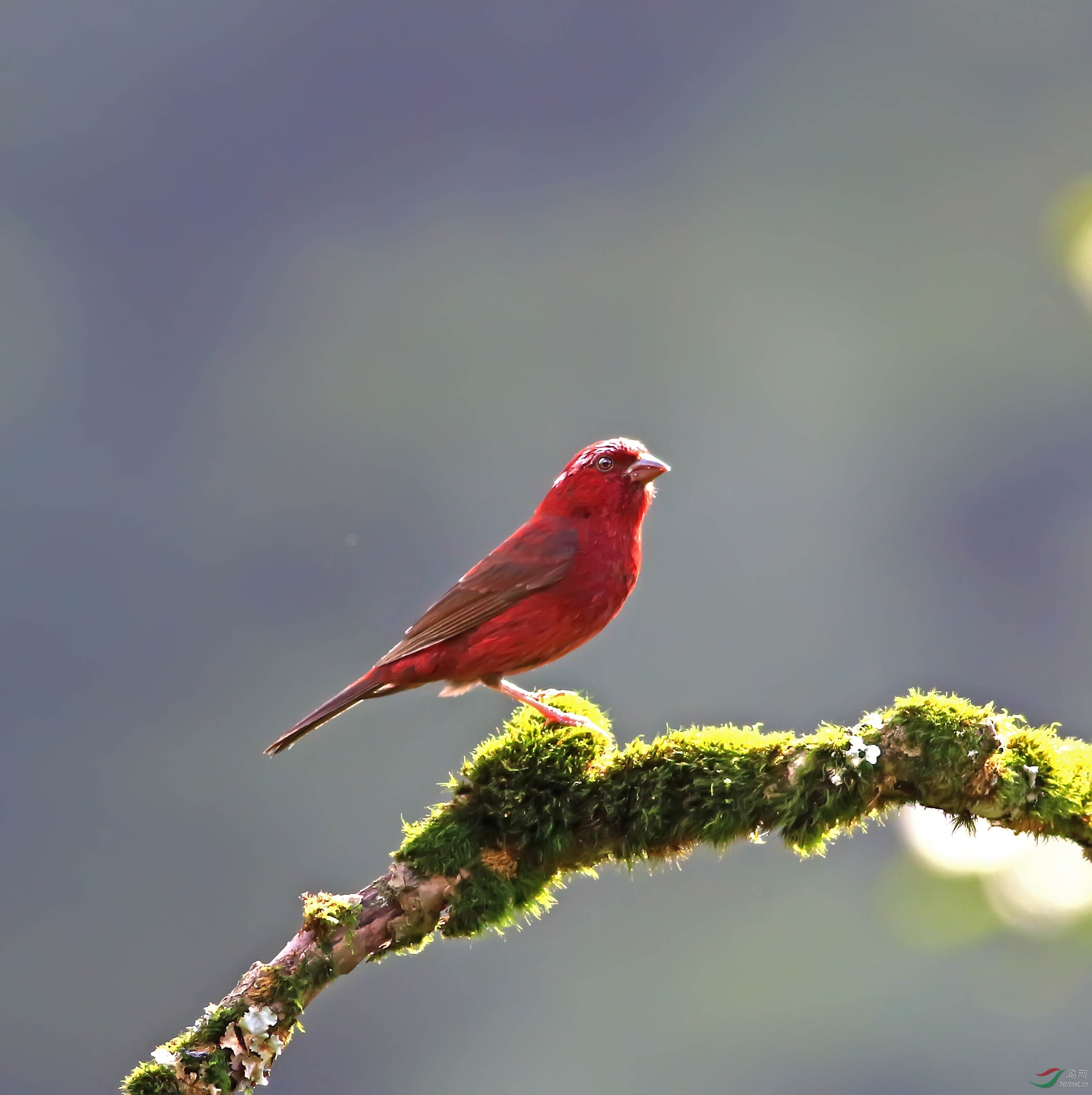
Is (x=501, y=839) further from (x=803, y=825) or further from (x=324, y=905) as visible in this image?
(x=803, y=825)

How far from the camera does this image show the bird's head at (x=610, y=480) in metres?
3.94

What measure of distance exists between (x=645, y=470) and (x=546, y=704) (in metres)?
0.77

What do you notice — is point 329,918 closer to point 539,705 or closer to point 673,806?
point 673,806

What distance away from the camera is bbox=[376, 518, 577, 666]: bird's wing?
12.6 ft

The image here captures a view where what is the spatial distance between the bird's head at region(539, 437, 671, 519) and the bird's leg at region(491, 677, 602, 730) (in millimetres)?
554

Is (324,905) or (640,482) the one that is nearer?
(324,905)

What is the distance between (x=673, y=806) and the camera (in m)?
2.99

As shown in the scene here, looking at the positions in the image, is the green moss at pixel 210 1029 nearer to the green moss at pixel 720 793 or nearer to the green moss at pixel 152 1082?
the green moss at pixel 152 1082

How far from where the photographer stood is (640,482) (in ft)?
13.0

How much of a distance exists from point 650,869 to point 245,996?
0.94m

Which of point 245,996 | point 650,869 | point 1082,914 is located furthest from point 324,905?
point 1082,914

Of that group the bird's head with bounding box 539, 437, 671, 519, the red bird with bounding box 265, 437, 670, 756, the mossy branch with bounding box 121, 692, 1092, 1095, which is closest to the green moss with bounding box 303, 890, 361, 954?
the mossy branch with bounding box 121, 692, 1092, 1095

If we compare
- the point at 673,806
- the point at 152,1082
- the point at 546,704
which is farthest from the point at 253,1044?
the point at 546,704

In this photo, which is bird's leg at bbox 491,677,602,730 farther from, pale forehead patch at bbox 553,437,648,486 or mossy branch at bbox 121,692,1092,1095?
pale forehead patch at bbox 553,437,648,486
